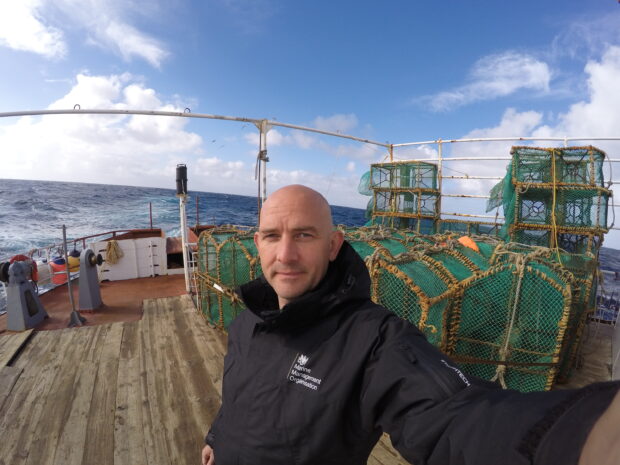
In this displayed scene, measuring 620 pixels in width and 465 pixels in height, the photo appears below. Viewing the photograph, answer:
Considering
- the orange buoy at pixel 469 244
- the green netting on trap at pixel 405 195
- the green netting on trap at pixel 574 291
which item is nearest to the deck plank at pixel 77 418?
the green netting on trap at pixel 574 291

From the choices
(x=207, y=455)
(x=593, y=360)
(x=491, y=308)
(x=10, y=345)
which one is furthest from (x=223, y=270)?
(x=593, y=360)

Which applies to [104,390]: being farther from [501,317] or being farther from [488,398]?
[501,317]

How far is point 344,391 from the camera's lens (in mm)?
1170

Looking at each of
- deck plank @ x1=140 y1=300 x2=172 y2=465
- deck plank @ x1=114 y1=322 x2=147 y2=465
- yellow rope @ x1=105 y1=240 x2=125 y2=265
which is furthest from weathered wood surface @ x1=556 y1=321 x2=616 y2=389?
yellow rope @ x1=105 y1=240 x2=125 y2=265

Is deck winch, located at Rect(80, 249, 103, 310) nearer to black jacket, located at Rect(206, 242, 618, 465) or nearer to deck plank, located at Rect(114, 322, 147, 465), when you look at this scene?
deck plank, located at Rect(114, 322, 147, 465)

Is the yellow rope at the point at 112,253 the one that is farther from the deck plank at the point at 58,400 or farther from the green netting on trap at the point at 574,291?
the green netting on trap at the point at 574,291

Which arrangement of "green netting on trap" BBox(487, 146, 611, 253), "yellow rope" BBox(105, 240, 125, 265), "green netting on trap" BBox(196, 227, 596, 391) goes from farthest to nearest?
1. "yellow rope" BBox(105, 240, 125, 265)
2. "green netting on trap" BBox(487, 146, 611, 253)
3. "green netting on trap" BBox(196, 227, 596, 391)

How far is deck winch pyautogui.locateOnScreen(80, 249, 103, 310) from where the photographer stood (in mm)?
7012

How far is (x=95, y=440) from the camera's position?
→ 305 cm

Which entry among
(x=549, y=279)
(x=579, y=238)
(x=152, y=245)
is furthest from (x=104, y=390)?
(x=579, y=238)

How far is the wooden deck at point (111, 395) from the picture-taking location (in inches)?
116

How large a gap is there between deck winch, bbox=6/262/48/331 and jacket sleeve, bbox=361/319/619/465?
7940mm

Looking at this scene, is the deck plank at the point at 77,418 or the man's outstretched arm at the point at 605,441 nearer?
the man's outstretched arm at the point at 605,441

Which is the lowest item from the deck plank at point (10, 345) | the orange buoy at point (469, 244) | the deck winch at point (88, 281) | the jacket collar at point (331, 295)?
the deck plank at point (10, 345)
